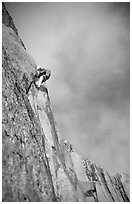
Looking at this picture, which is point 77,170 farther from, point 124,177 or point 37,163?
point 124,177

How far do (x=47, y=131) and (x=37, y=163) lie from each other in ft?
22.6

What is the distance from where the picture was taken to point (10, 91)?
961cm

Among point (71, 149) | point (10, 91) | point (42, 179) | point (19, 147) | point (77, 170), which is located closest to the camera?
point (19, 147)

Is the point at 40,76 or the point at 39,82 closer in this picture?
the point at 39,82

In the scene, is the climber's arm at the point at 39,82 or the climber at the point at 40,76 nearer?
the climber at the point at 40,76

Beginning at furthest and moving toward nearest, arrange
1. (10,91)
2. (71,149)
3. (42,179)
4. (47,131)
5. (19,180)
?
(71,149), (47,131), (10,91), (42,179), (19,180)

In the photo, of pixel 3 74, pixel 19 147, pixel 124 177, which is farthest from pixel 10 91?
pixel 124 177

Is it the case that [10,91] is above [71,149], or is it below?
below

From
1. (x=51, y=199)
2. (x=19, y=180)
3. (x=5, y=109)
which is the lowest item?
(x=51, y=199)

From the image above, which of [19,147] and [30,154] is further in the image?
[30,154]

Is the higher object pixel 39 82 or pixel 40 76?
pixel 40 76

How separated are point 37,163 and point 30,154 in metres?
0.63

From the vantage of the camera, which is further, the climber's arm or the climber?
the climber's arm

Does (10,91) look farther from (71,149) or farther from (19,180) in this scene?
(71,149)
